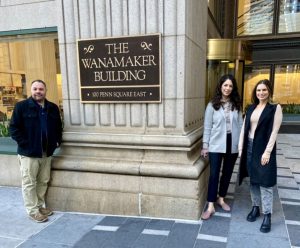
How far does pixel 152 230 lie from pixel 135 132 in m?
1.29

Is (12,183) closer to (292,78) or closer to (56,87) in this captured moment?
(56,87)

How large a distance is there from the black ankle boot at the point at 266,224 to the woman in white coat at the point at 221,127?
67 centimetres

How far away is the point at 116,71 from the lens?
12.6ft

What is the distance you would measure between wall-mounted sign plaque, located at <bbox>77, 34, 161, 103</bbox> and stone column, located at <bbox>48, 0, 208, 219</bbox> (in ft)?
0.32

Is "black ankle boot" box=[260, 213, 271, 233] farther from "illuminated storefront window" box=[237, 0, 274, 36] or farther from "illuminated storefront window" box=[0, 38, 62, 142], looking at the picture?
"illuminated storefront window" box=[237, 0, 274, 36]

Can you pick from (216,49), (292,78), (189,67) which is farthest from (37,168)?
(292,78)

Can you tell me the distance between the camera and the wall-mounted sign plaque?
367 centimetres

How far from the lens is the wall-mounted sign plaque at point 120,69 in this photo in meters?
3.67

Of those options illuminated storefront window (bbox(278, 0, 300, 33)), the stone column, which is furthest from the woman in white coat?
illuminated storefront window (bbox(278, 0, 300, 33))

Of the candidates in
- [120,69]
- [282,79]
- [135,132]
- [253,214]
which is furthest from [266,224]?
[282,79]

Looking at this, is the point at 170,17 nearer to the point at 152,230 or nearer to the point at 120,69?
the point at 120,69

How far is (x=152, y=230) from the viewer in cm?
357

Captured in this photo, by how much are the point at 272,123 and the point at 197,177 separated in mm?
1132

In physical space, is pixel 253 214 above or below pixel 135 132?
below
